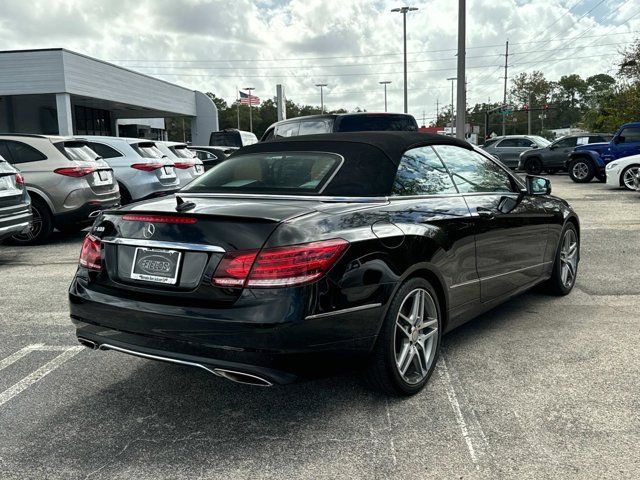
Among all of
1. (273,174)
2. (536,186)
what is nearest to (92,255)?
(273,174)

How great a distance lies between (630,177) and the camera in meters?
15.9

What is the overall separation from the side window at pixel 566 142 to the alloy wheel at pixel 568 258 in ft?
63.3

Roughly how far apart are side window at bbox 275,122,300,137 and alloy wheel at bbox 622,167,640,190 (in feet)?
33.2

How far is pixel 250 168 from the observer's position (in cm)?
405

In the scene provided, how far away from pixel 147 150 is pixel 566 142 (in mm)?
17767

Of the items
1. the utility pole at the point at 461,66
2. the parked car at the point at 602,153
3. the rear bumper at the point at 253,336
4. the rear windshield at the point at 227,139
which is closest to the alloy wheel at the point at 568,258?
the rear bumper at the point at 253,336

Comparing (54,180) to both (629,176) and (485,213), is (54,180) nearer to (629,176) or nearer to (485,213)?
(485,213)

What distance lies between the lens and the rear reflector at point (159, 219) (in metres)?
3.00

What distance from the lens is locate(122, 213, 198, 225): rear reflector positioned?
3.00 m

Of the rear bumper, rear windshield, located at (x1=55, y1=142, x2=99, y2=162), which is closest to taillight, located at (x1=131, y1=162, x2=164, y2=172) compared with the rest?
rear windshield, located at (x1=55, y1=142, x2=99, y2=162)

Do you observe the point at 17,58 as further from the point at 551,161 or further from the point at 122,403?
the point at 122,403

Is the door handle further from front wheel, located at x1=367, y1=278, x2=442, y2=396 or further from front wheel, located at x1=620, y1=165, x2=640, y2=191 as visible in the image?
front wheel, located at x1=620, y1=165, x2=640, y2=191

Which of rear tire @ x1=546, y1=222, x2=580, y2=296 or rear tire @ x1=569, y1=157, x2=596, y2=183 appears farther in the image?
rear tire @ x1=569, y1=157, x2=596, y2=183

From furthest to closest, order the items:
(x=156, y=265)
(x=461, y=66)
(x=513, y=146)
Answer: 1. (x=513, y=146)
2. (x=461, y=66)
3. (x=156, y=265)
